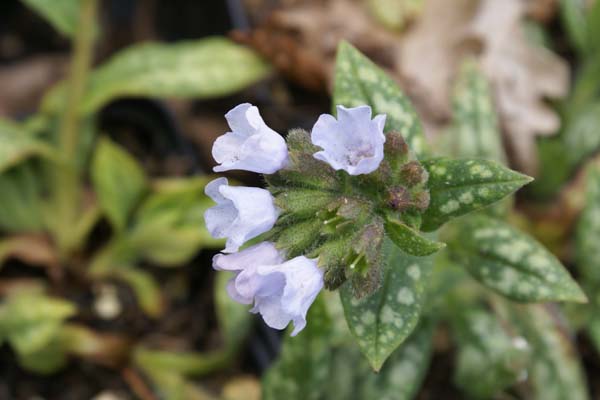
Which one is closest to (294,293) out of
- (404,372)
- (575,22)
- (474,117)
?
(404,372)

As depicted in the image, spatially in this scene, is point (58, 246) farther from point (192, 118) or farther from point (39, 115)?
point (192, 118)

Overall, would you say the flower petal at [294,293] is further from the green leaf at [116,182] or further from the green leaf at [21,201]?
the green leaf at [21,201]

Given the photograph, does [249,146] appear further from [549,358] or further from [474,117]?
[549,358]

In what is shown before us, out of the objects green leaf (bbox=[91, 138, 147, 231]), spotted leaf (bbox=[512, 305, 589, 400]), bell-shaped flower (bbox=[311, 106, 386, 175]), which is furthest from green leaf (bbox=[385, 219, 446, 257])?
green leaf (bbox=[91, 138, 147, 231])

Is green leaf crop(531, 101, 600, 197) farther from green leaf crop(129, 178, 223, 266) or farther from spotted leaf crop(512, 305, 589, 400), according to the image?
green leaf crop(129, 178, 223, 266)

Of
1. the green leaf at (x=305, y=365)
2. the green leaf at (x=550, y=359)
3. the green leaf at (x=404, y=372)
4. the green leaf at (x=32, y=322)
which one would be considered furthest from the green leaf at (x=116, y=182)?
the green leaf at (x=550, y=359)
